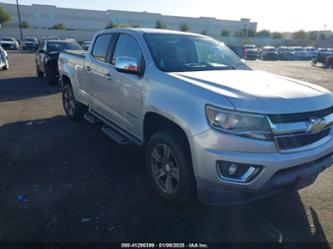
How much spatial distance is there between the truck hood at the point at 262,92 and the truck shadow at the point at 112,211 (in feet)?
4.23

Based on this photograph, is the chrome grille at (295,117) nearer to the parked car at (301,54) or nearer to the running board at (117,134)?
the running board at (117,134)

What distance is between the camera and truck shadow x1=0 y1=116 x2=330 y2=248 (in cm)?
297

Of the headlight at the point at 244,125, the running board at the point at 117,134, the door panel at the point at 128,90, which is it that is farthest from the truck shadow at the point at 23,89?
the headlight at the point at 244,125

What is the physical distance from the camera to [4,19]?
57.0 meters

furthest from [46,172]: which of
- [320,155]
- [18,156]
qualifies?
[320,155]

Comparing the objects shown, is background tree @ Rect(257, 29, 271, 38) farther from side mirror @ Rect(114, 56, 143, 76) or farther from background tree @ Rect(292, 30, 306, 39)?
side mirror @ Rect(114, 56, 143, 76)

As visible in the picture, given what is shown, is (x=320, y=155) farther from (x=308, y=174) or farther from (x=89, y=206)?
(x=89, y=206)

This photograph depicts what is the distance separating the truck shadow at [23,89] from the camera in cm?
948

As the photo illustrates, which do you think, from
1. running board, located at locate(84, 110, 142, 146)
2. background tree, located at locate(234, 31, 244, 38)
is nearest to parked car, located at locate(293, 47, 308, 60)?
background tree, located at locate(234, 31, 244, 38)

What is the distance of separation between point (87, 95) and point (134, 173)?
7.00ft

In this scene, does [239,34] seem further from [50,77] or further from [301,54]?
[50,77]

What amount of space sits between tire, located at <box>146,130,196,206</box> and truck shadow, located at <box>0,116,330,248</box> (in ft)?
0.67

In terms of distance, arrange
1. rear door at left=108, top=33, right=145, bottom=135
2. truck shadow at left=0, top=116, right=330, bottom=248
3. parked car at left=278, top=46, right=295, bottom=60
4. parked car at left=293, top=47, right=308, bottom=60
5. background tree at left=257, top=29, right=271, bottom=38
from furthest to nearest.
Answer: background tree at left=257, top=29, right=271, bottom=38
parked car at left=293, top=47, right=308, bottom=60
parked car at left=278, top=46, right=295, bottom=60
rear door at left=108, top=33, right=145, bottom=135
truck shadow at left=0, top=116, right=330, bottom=248

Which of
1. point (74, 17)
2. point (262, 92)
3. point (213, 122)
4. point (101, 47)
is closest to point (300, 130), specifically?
point (262, 92)
